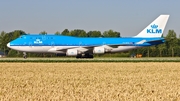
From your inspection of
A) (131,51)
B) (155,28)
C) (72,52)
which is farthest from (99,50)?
(131,51)

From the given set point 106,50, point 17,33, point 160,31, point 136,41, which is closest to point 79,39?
point 106,50

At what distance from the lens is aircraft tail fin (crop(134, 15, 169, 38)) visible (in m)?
66.2

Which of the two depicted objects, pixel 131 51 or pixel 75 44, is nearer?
pixel 75 44

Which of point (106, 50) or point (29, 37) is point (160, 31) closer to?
point (106, 50)

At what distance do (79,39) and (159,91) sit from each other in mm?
47869

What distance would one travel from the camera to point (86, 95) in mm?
14602

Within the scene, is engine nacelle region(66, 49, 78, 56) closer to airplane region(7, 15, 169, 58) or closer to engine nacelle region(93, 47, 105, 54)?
airplane region(7, 15, 169, 58)

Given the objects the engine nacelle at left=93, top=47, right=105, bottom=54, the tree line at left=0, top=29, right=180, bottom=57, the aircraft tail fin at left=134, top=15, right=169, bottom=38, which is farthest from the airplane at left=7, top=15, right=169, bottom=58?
the tree line at left=0, top=29, right=180, bottom=57

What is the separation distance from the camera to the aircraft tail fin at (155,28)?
6619 cm

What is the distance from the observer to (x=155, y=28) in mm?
66375

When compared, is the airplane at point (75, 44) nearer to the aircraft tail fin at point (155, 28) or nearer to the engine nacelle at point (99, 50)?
the engine nacelle at point (99, 50)

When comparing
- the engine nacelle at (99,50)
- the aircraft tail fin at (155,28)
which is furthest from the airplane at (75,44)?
the aircraft tail fin at (155,28)

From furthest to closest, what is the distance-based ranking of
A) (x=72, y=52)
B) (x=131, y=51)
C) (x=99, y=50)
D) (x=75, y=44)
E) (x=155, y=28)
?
(x=131, y=51) → (x=155, y=28) → (x=75, y=44) → (x=99, y=50) → (x=72, y=52)

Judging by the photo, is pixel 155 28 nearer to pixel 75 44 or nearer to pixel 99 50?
pixel 99 50
